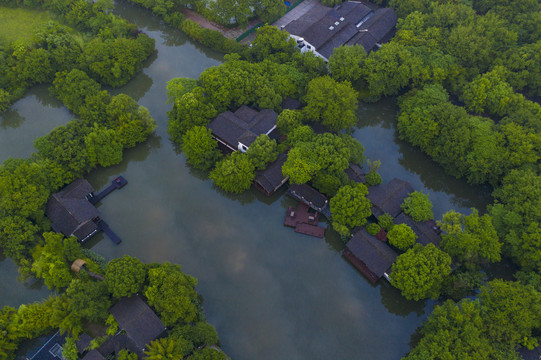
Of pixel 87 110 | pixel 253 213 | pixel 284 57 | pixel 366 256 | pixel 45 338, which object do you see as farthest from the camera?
pixel 284 57

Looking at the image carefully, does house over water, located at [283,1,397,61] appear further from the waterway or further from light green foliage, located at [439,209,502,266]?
light green foliage, located at [439,209,502,266]

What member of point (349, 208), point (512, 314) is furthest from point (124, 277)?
point (512, 314)

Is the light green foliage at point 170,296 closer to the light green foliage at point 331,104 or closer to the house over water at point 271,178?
the house over water at point 271,178

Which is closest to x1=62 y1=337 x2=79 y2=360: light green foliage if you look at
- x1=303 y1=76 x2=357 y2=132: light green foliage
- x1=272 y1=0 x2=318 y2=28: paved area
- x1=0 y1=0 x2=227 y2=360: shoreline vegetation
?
x1=0 y1=0 x2=227 y2=360: shoreline vegetation

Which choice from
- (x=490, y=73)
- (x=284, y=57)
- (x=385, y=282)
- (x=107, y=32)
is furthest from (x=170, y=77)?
(x=490, y=73)

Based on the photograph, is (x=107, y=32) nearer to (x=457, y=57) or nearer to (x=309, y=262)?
(x=309, y=262)
